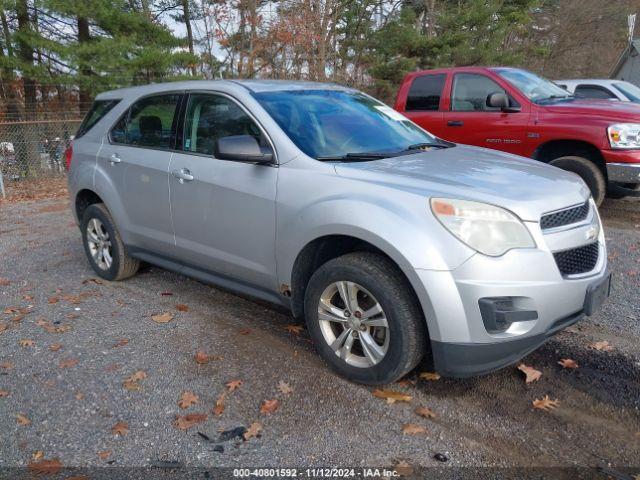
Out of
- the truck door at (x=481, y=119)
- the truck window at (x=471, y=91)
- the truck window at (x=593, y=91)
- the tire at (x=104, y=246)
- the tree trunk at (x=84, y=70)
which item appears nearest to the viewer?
the tire at (x=104, y=246)

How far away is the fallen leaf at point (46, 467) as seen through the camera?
2650mm

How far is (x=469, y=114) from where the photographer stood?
7.68m

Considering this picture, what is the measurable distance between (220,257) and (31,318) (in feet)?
5.93

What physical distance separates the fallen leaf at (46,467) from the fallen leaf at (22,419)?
408 millimetres

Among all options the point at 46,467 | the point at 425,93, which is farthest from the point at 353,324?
the point at 425,93

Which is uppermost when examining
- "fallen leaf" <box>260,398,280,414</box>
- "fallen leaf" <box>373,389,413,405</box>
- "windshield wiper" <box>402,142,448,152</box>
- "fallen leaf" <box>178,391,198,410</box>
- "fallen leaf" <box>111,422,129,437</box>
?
"windshield wiper" <box>402,142,448,152</box>

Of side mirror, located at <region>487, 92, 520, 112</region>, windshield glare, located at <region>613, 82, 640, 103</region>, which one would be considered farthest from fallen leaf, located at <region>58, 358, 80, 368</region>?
windshield glare, located at <region>613, 82, 640, 103</region>

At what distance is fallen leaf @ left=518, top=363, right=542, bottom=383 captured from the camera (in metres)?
3.35

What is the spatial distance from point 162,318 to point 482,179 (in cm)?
271

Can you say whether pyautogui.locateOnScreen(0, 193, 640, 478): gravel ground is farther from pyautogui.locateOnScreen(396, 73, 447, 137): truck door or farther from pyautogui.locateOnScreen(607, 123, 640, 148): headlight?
pyautogui.locateOnScreen(396, 73, 447, 137): truck door

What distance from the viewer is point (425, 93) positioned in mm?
8211

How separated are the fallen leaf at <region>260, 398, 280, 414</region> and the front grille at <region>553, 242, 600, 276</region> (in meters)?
1.72

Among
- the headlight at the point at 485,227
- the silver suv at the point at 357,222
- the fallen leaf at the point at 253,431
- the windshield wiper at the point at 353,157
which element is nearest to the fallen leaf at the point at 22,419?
the fallen leaf at the point at 253,431

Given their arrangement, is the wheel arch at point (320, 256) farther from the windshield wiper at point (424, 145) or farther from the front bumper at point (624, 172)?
the front bumper at point (624, 172)
